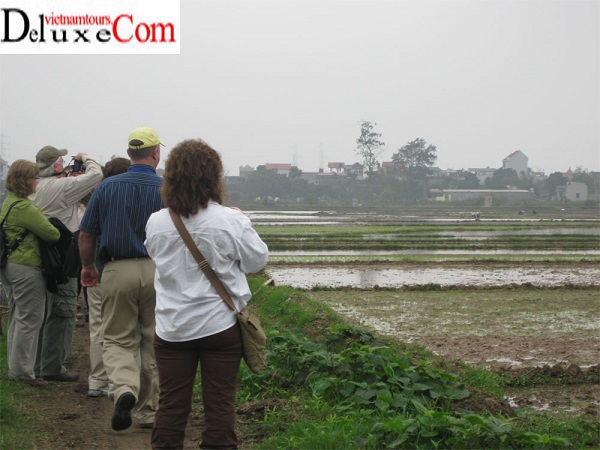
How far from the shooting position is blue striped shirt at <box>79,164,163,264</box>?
4398mm

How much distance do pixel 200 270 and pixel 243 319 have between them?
305mm

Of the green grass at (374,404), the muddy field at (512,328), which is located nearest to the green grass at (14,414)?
the green grass at (374,404)

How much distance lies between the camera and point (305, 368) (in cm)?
578

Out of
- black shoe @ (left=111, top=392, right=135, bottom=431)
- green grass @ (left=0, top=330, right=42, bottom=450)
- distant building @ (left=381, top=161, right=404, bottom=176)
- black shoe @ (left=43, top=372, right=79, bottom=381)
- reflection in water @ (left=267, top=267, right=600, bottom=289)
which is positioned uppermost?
distant building @ (left=381, top=161, right=404, bottom=176)

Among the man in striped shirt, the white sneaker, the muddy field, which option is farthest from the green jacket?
the muddy field

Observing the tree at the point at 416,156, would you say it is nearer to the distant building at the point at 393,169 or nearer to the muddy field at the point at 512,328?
the distant building at the point at 393,169

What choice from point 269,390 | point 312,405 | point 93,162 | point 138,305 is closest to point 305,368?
A: point 269,390

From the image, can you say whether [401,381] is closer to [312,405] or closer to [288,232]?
[312,405]

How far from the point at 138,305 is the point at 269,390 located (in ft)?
5.12

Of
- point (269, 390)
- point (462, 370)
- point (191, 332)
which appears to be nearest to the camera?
point (191, 332)

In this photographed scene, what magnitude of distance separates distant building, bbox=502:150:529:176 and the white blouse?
397ft

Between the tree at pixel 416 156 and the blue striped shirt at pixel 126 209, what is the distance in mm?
93774

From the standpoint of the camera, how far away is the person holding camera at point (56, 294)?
6070 mm

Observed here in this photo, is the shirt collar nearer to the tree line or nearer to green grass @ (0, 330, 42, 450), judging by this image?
green grass @ (0, 330, 42, 450)
